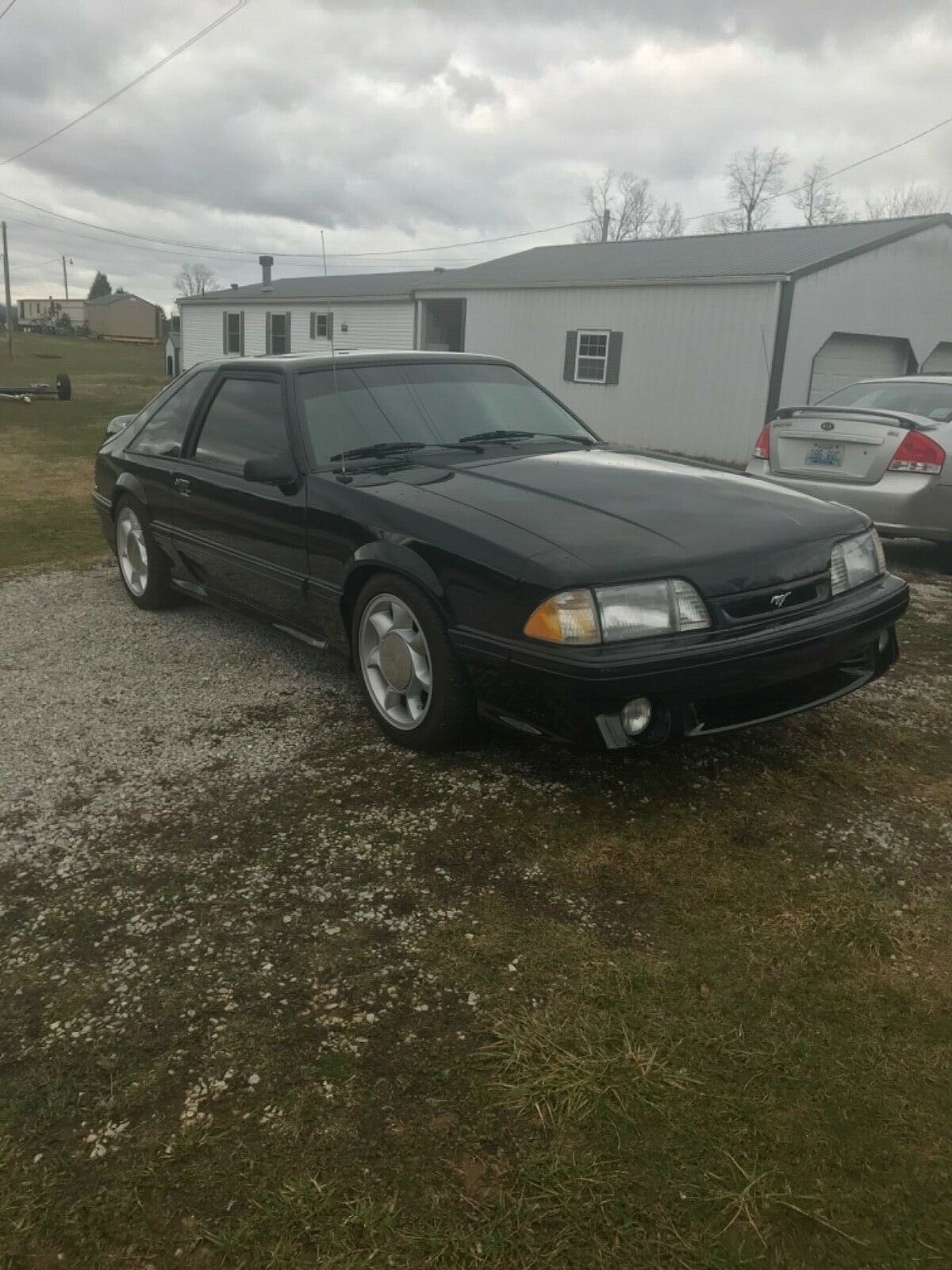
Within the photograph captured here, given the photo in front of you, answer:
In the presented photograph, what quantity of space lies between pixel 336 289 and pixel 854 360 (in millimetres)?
16041

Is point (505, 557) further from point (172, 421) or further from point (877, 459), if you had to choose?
point (877, 459)

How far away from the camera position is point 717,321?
16562 mm

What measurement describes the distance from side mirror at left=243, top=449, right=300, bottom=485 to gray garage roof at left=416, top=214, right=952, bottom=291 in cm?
1335

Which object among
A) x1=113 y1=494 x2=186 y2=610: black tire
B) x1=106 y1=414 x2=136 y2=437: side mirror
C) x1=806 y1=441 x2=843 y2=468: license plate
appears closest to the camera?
x1=113 y1=494 x2=186 y2=610: black tire

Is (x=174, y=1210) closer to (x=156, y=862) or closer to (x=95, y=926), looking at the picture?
(x=95, y=926)

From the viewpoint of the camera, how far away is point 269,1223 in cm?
176

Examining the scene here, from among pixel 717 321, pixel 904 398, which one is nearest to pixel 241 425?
pixel 904 398

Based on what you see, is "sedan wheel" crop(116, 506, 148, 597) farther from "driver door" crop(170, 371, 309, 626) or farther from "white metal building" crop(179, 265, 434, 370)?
"white metal building" crop(179, 265, 434, 370)

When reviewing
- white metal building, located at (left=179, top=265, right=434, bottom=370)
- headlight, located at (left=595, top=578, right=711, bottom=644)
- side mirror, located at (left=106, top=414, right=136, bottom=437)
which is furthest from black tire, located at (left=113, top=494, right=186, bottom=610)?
white metal building, located at (left=179, top=265, right=434, bottom=370)

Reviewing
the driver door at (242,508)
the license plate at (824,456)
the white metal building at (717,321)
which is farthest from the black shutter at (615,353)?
the driver door at (242,508)

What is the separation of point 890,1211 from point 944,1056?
0.48 meters

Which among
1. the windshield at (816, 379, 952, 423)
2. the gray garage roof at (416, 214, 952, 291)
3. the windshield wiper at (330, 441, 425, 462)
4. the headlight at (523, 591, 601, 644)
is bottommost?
the headlight at (523, 591, 601, 644)

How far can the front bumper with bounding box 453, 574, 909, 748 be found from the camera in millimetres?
2980

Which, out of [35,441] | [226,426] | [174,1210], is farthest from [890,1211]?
[35,441]
